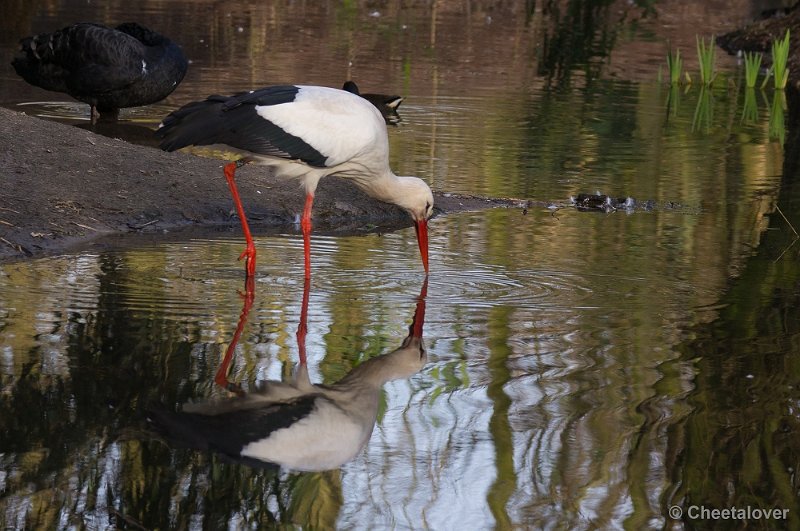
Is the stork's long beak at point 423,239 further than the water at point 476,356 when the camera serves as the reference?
Yes

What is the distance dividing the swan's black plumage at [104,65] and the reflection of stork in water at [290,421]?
747cm

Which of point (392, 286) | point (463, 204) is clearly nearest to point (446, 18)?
point (463, 204)

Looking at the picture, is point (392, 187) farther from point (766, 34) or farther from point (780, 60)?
point (766, 34)

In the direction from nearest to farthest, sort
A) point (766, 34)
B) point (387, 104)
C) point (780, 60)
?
point (387, 104) < point (780, 60) < point (766, 34)

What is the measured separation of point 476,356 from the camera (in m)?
5.84

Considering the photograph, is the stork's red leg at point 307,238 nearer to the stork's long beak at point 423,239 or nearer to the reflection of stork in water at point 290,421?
the stork's long beak at point 423,239

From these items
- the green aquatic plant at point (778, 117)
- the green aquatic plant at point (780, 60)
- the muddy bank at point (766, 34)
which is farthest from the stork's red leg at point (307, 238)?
the muddy bank at point (766, 34)

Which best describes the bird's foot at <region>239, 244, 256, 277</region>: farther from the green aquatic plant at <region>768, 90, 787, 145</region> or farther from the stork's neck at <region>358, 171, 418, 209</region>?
the green aquatic plant at <region>768, 90, 787, 145</region>

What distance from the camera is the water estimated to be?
13.9 feet

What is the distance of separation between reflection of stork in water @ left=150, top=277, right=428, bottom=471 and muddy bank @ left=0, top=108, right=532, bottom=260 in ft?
9.23

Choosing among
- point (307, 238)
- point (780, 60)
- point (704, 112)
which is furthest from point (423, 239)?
point (780, 60)

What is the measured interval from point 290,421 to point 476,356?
1.30 m

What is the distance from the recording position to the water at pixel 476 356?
4227 mm

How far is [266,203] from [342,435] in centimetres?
464
